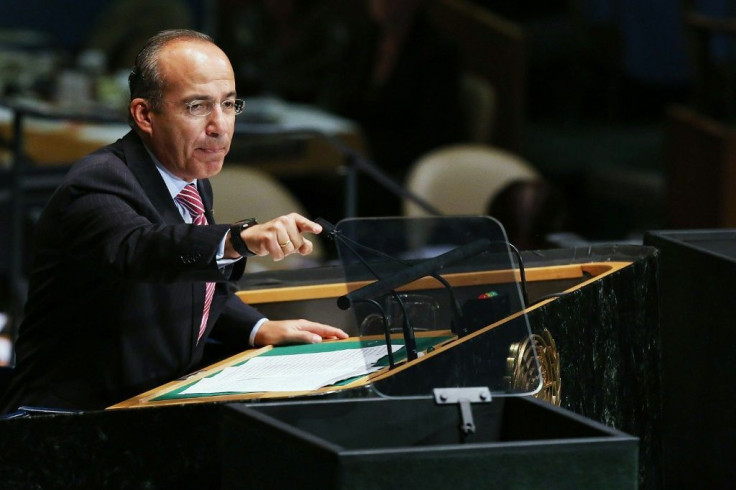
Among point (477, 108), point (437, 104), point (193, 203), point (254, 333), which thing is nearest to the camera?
point (193, 203)

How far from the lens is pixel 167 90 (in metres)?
1.97

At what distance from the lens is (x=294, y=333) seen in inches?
86.7

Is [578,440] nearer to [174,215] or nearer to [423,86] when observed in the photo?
[174,215]

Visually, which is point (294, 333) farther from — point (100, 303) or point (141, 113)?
point (141, 113)

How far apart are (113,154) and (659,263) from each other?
116cm

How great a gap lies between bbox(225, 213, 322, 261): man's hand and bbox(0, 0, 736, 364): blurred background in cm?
224

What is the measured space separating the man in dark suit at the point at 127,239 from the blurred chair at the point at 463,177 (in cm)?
289

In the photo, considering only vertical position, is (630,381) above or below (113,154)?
below

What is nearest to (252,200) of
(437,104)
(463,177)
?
(463,177)

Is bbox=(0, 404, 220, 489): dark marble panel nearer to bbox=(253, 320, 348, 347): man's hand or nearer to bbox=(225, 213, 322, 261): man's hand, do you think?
bbox=(225, 213, 322, 261): man's hand

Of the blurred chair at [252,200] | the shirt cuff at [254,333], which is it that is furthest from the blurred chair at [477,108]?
the shirt cuff at [254,333]

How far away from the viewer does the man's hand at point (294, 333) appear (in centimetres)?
219

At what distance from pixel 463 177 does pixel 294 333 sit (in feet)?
9.51

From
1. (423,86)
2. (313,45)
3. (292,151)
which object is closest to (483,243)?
(292,151)
